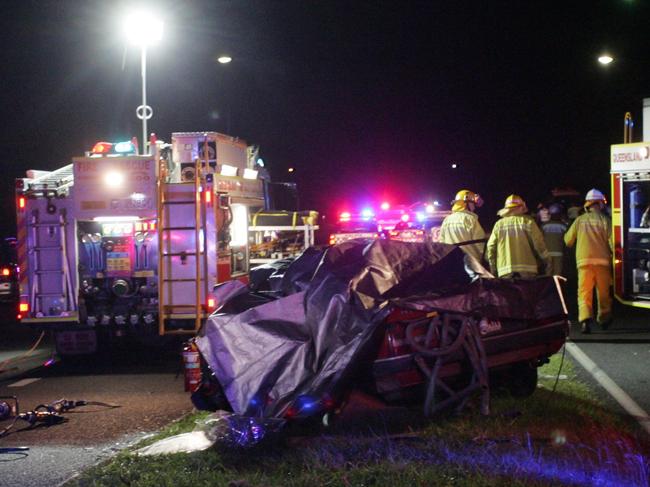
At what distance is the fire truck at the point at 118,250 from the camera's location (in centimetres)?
1033

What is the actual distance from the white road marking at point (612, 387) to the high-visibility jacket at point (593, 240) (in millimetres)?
1452

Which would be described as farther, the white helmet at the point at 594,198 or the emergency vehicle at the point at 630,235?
the white helmet at the point at 594,198

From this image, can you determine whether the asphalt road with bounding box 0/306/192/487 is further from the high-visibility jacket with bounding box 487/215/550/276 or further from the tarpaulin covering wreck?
the high-visibility jacket with bounding box 487/215/550/276

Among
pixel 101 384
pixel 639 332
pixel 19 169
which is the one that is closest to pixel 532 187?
pixel 19 169

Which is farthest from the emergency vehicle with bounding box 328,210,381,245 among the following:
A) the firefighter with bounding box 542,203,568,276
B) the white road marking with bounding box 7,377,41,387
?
the white road marking with bounding box 7,377,41,387

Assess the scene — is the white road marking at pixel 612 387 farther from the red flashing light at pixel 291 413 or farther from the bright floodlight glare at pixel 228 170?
the bright floodlight glare at pixel 228 170

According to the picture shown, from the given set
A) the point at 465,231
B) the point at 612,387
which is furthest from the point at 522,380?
the point at 465,231

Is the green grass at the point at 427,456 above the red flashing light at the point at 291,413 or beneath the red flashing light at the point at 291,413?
beneath

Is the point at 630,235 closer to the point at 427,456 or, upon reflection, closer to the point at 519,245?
the point at 519,245

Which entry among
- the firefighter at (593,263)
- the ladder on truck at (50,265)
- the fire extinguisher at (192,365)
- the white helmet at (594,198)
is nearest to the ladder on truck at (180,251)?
the ladder on truck at (50,265)

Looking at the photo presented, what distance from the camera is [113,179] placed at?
10.3 meters

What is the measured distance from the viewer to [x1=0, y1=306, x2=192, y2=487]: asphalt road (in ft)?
20.0

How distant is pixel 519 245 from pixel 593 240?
6.35 ft

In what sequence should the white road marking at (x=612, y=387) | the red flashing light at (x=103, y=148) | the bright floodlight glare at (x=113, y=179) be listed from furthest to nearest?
the red flashing light at (x=103, y=148), the bright floodlight glare at (x=113, y=179), the white road marking at (x=612, y=387)
